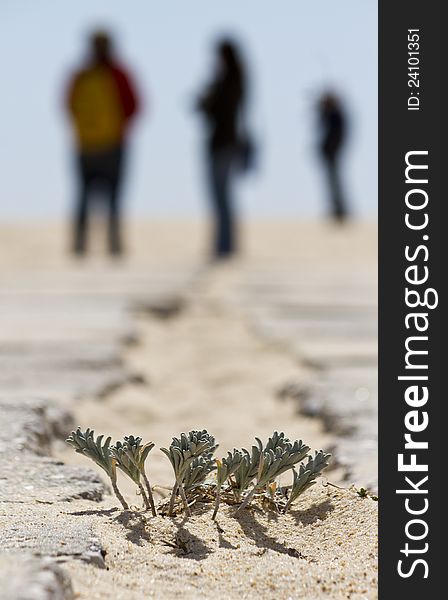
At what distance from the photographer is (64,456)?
202 cm

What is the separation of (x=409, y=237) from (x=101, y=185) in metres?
7.02

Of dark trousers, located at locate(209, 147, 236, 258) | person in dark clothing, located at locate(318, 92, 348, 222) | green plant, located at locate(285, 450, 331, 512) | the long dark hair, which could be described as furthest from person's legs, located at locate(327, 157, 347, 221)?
green plant, located at locate(285, 450, 331, 512)

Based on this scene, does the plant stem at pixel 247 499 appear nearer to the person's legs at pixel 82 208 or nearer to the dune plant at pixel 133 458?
the dune plant at pixel 133 458

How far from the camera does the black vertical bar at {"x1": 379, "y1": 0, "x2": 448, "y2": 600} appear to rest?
1.18 m

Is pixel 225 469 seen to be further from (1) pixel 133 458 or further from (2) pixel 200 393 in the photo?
(2) pixel 200 393

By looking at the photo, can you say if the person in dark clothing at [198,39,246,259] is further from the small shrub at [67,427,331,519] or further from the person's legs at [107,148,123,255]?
the small shrub at [67,427,331,519]

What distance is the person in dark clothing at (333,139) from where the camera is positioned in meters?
12.5

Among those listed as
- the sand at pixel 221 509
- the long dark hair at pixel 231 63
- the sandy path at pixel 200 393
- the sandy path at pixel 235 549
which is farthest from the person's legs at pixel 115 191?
the sandy path at pixel 235 549

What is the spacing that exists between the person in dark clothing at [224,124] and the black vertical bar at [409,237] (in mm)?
6809

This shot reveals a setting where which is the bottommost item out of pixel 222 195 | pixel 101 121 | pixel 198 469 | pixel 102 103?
pixel 198 469

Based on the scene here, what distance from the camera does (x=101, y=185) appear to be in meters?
8.09

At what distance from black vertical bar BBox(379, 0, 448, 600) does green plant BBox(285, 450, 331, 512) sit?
0.81ft

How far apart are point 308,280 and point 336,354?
3083 mm

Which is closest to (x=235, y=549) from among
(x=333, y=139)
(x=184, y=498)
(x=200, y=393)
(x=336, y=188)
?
(x=184, y=498)
